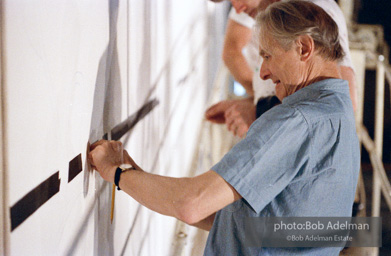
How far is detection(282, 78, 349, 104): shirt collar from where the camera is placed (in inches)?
32.5

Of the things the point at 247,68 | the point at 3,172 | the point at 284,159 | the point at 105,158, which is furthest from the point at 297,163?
the point at 247,68

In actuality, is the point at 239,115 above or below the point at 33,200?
below

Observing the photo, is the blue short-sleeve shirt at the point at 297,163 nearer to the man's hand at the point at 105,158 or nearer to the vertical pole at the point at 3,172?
the man's hand at the point at 105,158

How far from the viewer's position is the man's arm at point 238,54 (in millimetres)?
1837

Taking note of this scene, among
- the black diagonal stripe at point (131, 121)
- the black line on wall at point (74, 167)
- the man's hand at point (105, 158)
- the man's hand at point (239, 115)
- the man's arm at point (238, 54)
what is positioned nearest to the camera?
the black line on wall at point (74, 167)

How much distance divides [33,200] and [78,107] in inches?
8.3

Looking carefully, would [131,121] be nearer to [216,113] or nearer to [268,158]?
[268,158]

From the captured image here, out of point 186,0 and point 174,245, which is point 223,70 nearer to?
point 186,0

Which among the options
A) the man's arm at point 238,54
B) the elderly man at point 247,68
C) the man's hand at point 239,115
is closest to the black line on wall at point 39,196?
the elderly man at point 247,68

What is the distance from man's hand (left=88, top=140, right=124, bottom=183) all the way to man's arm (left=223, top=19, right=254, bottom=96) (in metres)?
1.06

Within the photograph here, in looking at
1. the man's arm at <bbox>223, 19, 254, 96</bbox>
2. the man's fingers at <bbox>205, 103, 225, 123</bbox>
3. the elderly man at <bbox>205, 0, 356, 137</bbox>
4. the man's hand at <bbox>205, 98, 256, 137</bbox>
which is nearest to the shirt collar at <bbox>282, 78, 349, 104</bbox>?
the elderly man at <bbox>205, 0, 356, 137</bbox>

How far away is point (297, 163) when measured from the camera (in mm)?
759

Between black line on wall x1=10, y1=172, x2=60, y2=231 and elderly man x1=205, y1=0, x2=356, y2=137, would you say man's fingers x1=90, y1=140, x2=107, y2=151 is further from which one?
elderly man x1=205, y1=0, x2=356, y2=137

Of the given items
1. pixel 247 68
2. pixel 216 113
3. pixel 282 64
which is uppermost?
pixel 282 64
